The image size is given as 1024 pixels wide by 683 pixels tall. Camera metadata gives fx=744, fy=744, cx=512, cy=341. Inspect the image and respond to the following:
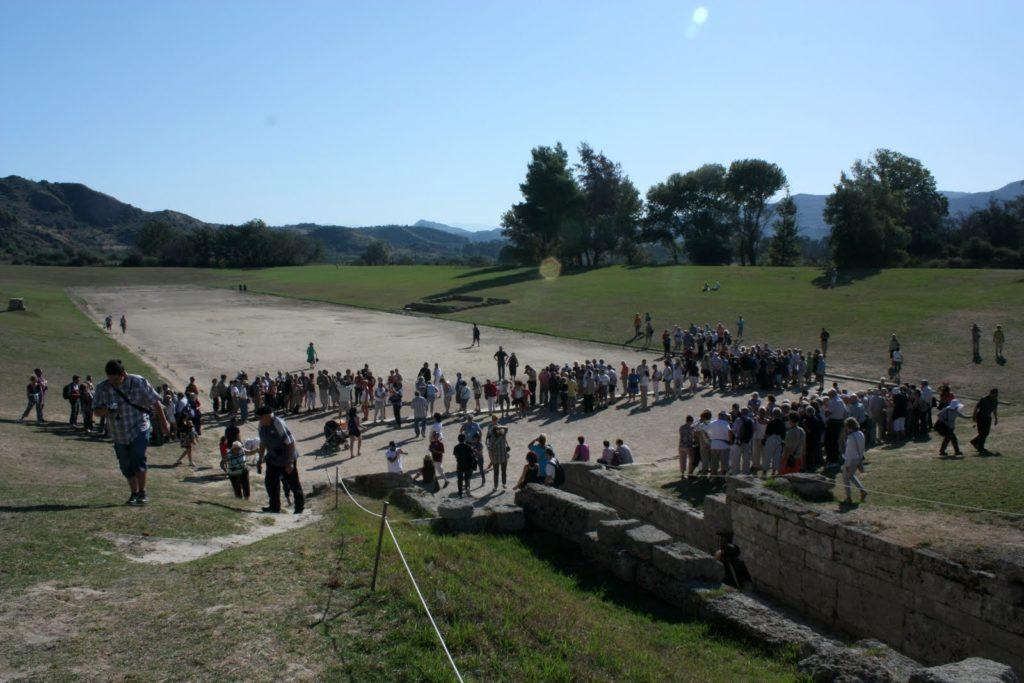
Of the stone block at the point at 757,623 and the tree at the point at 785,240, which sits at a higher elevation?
the tree at the point at 785,240

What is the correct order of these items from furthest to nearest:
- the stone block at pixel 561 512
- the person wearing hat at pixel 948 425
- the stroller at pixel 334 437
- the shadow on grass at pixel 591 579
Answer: the stroller at pixel 334 437 → the person wearing hat at pixel 948 425 → the stone block at pixel 561 512 → the shadow on grass at pixel 591 579

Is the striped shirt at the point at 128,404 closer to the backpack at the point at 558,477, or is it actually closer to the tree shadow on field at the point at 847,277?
the backpack at the point at 558,477

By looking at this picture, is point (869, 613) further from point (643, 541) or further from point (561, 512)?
point (561, 512)

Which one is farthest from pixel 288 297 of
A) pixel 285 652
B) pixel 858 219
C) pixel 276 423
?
pixel 285 652

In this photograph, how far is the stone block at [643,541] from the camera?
8.20m

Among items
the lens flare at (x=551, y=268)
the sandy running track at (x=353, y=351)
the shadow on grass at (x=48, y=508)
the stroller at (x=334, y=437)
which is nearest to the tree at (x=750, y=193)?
the lens flare at (x=551, y=268)

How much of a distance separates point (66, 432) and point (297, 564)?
43.9 ft

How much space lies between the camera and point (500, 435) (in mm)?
15383

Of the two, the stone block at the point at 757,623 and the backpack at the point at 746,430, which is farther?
the backpack at the point at 746,430

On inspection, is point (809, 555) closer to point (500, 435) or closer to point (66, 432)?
point (500, 435)

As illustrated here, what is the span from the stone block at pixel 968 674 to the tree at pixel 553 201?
240 ft

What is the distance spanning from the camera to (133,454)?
884cm

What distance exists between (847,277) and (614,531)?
4607cm

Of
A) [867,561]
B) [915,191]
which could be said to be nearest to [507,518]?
[867,561]
